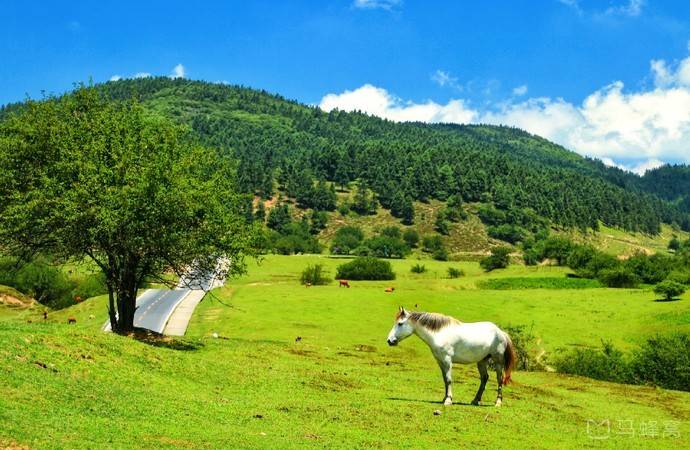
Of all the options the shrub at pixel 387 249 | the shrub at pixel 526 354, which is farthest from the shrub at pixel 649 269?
the shrub at pixel 387 249

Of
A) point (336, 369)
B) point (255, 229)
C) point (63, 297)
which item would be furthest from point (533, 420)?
point (63, 297)

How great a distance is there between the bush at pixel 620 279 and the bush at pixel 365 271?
141ft

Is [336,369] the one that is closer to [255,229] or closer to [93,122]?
[255,229]

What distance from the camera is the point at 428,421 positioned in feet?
74.7

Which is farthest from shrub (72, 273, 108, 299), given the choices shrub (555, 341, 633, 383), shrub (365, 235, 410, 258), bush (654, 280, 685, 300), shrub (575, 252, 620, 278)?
shrub (365, 235, 410, 258)

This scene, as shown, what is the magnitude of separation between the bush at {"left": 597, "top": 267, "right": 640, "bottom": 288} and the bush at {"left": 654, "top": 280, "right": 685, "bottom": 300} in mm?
27643

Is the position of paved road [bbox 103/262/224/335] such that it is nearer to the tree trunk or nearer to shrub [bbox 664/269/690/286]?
the tree trunk

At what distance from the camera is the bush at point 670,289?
3433 inches

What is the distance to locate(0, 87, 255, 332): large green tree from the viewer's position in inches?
1496

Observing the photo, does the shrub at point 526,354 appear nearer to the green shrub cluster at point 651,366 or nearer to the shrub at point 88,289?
the green shrub cluster at point 651,366

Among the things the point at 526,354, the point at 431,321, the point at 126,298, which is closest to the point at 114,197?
the point at 126,298

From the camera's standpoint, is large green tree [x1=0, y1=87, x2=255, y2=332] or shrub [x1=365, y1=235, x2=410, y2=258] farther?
shrub [x1=365, y1=235, x2=410, y2=258]

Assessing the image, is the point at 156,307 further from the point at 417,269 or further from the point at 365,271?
the point at 417,269

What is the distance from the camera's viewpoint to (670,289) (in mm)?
87125
